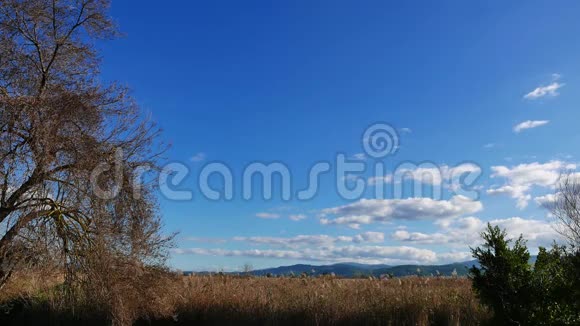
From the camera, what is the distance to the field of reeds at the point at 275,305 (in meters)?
14.4

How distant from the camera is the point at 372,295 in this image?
15820 millimetres

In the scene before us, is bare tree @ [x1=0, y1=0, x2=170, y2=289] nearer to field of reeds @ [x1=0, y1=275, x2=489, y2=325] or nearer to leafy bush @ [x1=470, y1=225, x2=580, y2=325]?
field of reeds @ [x1=0, y1=275, x2=489, y2=325]

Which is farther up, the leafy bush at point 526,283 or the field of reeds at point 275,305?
the leafy bush at point 526,283

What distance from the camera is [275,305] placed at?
55.6 ft

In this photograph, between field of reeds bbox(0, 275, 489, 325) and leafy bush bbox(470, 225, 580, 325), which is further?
field of reeds bbox(0, 275, 489, 325)

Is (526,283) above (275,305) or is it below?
above

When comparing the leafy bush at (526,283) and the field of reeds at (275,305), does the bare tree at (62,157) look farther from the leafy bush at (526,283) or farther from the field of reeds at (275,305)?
the leafy bush at (526,283)

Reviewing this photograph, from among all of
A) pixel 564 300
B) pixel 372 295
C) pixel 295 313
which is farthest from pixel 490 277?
pixel 295 313

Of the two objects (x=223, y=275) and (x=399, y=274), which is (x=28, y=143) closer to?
(x=223, y=275)

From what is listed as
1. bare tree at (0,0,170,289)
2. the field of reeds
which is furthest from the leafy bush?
bare tree at (0,0,170,289)

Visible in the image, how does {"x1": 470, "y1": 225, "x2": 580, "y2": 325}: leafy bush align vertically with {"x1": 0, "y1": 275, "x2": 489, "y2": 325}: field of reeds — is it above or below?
above

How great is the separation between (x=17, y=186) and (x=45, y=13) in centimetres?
564

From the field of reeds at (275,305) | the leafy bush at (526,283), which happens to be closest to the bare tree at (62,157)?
the field of reeds at (275,305)

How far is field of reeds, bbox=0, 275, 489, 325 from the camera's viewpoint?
14.4m
